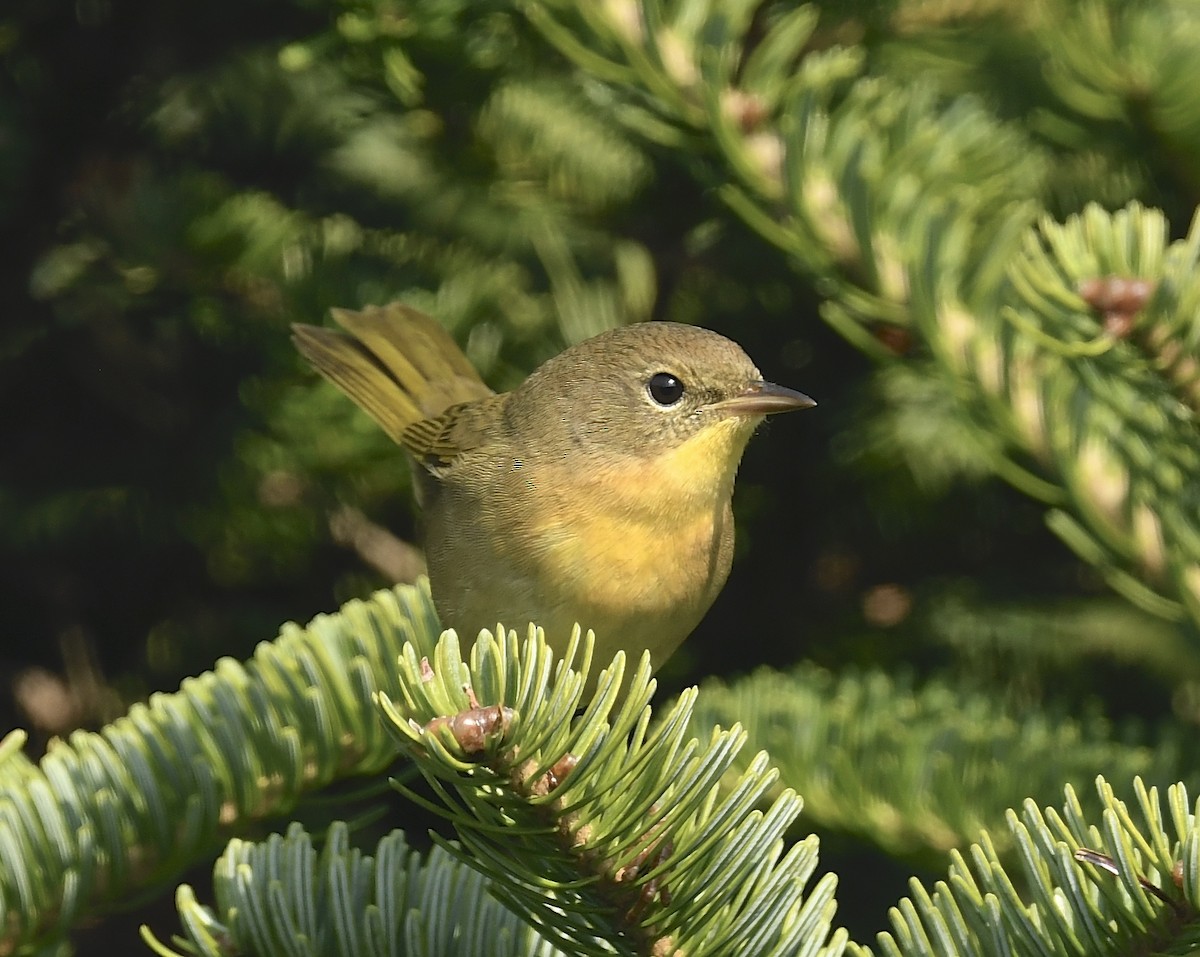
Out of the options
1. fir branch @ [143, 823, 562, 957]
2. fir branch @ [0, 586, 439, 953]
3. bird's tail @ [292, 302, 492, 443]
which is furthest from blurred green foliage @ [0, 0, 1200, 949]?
fir branch @ [143, 823, 562, 957]

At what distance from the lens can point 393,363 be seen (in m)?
3.01

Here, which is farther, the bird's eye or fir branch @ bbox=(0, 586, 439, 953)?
the bird's eye

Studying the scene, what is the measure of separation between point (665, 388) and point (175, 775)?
116 cm

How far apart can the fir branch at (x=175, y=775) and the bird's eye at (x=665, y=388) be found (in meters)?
0.84

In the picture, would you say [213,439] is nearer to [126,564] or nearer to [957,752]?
[126,564]

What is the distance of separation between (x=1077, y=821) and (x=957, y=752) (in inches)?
31.9

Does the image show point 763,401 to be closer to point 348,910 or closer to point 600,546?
point 600,546

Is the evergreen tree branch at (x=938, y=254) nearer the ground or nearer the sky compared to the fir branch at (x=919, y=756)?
nearer the sky

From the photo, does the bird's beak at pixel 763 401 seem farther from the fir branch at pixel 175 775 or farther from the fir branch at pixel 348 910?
the fir branch at pixel 348 910

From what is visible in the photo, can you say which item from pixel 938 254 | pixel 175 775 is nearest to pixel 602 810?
pixel 175 775

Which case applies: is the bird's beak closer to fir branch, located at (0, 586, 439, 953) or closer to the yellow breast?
the yellow breast

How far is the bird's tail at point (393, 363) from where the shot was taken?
267 centimetres

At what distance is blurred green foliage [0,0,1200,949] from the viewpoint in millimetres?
2574

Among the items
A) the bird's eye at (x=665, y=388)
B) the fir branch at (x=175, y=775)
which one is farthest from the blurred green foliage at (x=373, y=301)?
the fir branch at (x=175, y=775)
